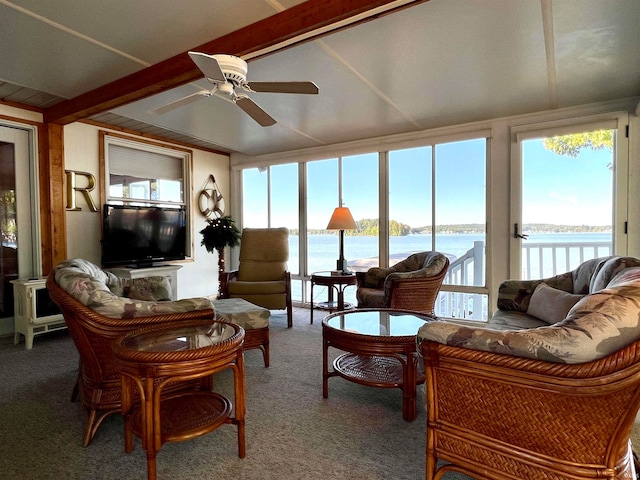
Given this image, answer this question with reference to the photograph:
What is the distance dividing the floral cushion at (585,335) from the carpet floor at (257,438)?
2.78 feet

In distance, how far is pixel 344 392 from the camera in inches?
95.8

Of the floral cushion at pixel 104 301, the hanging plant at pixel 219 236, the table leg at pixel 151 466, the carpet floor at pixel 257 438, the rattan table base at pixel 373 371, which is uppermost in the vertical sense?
the hanging plant at pixel 219 236

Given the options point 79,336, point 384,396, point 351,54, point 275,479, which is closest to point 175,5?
point 351,54

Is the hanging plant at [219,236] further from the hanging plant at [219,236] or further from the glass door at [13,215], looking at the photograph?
the glass door at [13,215]

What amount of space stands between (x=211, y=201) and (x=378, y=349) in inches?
180

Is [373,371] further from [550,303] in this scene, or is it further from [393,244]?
[393,244]

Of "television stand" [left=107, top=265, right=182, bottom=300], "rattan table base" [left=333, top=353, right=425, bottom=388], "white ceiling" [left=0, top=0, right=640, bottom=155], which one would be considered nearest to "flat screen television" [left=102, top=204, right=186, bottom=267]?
"television stand" [left=107, top=265, right=182, bottom=300]

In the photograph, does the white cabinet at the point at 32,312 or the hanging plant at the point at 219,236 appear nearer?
the white cabinet at the point at 32,312

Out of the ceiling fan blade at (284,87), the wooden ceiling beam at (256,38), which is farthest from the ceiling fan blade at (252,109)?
the wooden ceiling beam at (256,38)

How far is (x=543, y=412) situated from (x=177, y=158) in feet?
18.1

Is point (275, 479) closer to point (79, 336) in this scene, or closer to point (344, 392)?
point (344, 392)

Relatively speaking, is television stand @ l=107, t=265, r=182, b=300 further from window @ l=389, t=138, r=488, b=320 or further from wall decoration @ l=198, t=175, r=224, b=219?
window @ l=389, t=138, r=488, b=320

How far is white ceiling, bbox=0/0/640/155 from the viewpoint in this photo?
6.96 feet

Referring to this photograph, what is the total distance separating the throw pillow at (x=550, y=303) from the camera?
2.26 metres
